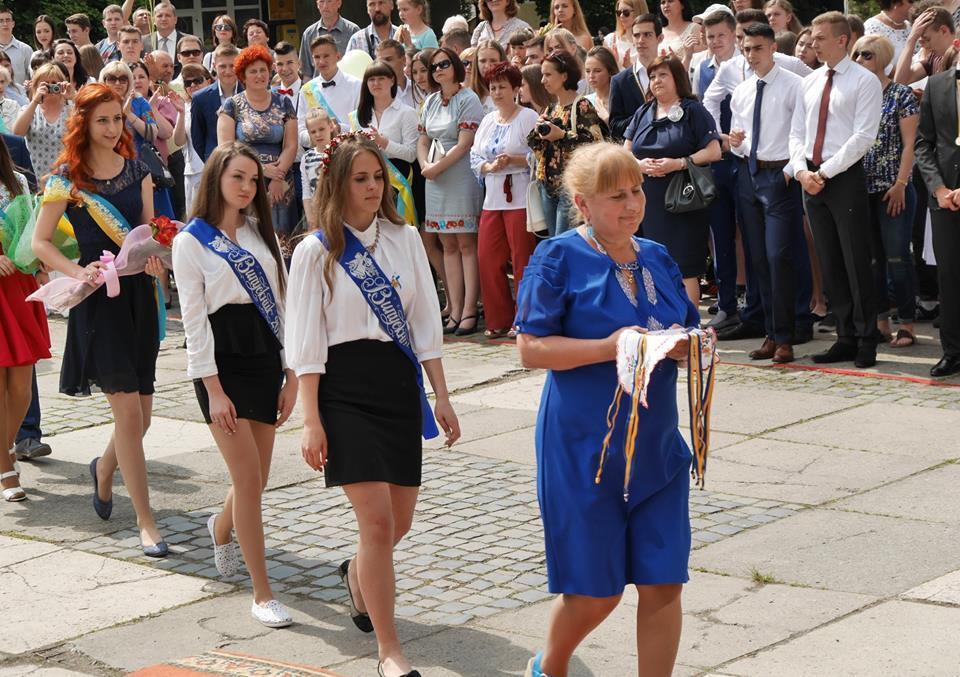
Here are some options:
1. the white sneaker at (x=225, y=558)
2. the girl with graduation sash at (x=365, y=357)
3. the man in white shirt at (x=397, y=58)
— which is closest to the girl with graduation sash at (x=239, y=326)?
the white sneaker at (x=225, y=558)

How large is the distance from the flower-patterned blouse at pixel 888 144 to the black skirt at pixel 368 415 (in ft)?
18.8

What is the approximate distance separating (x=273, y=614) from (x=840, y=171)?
215 inches

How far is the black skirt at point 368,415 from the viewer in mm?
5074

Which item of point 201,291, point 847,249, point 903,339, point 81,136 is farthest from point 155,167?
point 903,339

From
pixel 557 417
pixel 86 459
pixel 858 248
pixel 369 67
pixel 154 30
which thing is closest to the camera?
pixel 557 417

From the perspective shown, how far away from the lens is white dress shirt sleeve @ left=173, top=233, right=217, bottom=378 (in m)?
5.80

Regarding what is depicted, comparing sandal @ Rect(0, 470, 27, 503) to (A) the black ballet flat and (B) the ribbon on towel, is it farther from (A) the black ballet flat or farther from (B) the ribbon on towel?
(B) the ribbon on towel

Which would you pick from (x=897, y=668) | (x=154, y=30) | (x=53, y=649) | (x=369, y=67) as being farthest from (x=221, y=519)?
(x=154, y=30)

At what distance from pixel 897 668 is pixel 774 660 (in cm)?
41

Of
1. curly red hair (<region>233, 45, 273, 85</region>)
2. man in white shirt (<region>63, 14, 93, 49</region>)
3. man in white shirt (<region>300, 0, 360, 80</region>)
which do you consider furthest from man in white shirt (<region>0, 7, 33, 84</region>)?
curly red hair (<region>233, 45, 273, 85</region>)

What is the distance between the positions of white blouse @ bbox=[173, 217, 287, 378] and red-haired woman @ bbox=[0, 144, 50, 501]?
2.37 metres

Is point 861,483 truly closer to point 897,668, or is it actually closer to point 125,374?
point 897,668

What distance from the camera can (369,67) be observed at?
11.9m

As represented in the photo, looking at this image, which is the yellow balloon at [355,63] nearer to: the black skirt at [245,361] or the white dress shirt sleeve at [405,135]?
the white dress shirt sleeve at [405,135]
